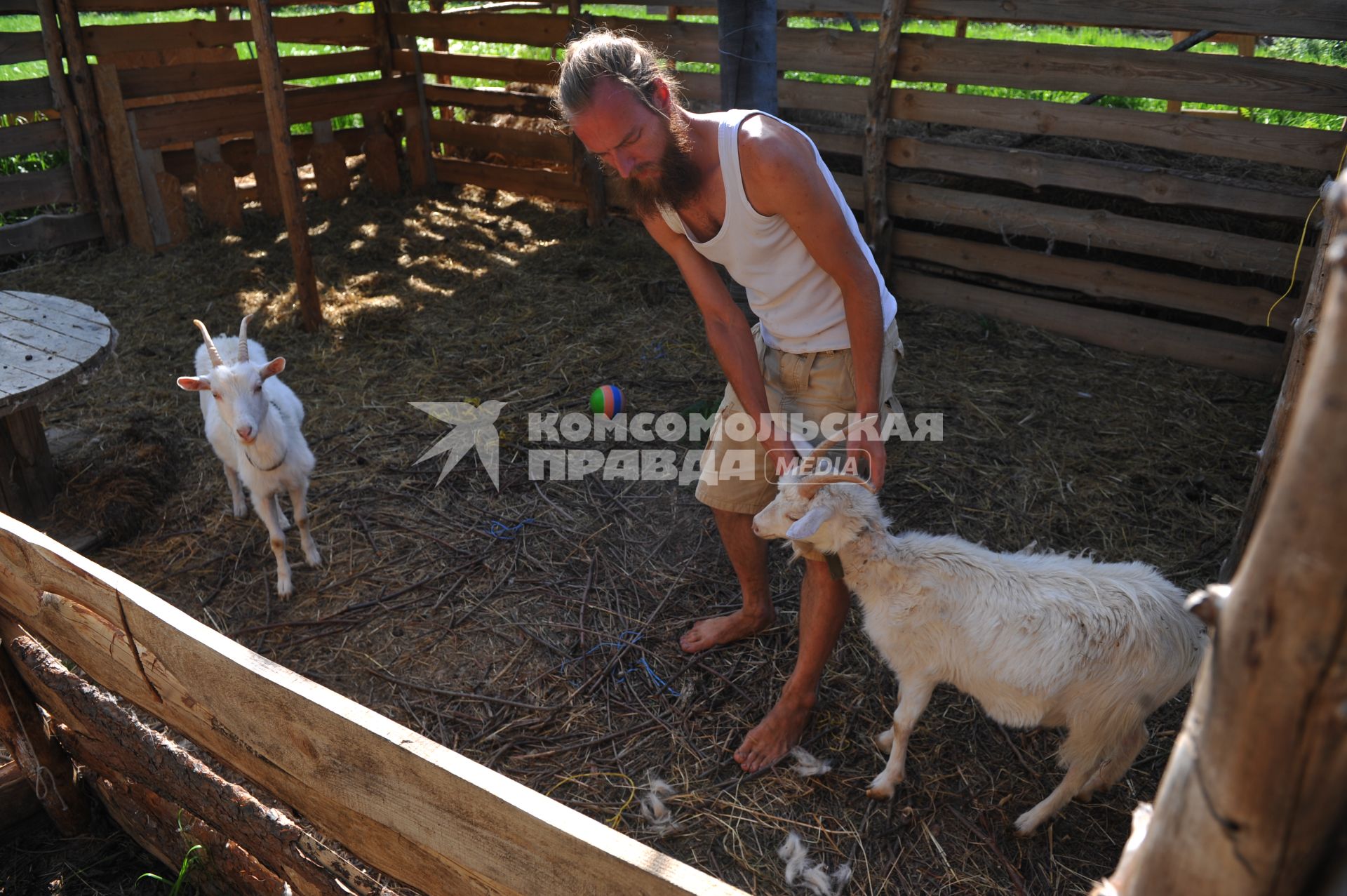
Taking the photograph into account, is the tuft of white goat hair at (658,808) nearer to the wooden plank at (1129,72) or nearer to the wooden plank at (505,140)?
the wooden plank at (1129,72)

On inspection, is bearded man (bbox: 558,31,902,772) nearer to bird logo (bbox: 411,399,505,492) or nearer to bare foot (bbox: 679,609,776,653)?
bare foot (bbox: 679,609,776,653)

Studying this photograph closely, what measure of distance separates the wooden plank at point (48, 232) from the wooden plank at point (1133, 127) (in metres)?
6.80

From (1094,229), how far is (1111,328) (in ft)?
2.28

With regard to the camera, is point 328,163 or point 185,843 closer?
point 185,843

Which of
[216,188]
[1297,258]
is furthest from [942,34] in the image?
[216,188]

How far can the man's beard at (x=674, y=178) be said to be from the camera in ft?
9.11

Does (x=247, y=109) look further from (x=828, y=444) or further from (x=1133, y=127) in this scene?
(x=828, y=444)

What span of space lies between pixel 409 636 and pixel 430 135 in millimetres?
7609

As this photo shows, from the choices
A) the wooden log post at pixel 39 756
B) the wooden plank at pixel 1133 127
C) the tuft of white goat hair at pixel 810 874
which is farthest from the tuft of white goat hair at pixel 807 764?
the wooden plank at pixel 1133 127

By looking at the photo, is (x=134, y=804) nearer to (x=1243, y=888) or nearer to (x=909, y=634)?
(x=909, y=634)

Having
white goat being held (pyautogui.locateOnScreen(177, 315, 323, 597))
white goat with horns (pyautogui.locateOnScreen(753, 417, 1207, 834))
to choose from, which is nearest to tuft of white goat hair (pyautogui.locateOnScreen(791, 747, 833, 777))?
white goat with horns (pyautogui.locateOnScreen(753, 417, 1207, 834))

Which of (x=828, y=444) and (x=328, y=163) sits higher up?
(x=328, y=163)

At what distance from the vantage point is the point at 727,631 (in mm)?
3822

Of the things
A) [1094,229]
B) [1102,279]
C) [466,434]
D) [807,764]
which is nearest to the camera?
[807,764]
